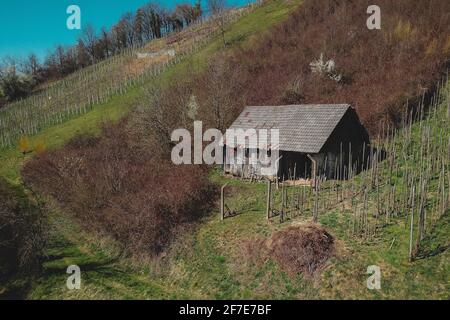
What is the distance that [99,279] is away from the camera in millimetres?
17859

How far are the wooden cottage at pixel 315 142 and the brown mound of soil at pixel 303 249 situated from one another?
6.14 meters

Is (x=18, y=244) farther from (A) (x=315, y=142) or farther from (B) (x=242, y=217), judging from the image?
(A) (x=315, y=142)

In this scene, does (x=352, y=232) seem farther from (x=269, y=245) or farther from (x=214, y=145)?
(x=214, y=145)

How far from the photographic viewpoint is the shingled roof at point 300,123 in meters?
23.2

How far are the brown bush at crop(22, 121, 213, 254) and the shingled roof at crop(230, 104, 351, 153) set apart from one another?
5.43 metres

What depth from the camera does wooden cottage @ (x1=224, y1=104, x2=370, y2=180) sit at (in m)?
23.1

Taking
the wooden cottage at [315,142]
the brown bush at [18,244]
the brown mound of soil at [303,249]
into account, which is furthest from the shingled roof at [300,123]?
the brown bush at [18,244]

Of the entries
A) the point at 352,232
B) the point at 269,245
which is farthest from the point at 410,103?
the point at 269,245

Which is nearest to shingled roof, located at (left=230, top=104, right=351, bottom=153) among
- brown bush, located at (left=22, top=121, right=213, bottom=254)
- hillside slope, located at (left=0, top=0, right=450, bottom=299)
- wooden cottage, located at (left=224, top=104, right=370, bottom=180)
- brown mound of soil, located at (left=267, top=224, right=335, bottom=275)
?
wooden cottage, located at (left=224, top=104, right=370, bottom=180)

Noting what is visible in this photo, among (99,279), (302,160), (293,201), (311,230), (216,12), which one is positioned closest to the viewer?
(311,230)

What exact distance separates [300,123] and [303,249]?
447 inches

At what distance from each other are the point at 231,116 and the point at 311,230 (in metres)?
18.3

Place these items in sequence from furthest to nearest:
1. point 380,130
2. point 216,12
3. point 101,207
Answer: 1. point 216,12
2. point 380,130
3. point 101,207

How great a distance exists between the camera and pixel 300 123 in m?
25.0
